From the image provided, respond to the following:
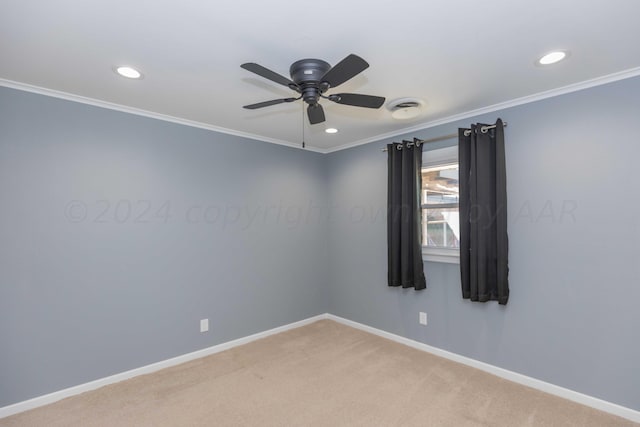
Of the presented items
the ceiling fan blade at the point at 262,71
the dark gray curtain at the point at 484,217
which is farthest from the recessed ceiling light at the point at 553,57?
the ceiling fan blade at the point at 262,71

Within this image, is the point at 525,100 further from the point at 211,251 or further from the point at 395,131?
the point at 211,251

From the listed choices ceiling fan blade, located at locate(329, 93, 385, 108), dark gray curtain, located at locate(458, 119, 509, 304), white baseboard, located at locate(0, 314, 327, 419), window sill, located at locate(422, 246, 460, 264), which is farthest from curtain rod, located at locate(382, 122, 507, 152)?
white baseboard, located at locate(0, 314, 327, 419)

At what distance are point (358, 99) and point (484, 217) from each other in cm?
174

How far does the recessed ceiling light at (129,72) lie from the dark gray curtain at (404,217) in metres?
2.56

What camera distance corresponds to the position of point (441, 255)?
132 inches

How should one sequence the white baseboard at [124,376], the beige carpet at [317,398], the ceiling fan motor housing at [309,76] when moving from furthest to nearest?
the white baseboard at [124,376] → the beige carpet at [317,398] → the ceiling fan motor housing at [309,76]

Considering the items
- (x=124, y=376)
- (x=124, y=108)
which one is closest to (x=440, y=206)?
(x=124, y=108)

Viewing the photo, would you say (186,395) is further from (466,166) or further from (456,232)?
(466,166)

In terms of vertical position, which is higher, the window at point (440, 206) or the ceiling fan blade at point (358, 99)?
the ceiling fan blade at point (358, 99)

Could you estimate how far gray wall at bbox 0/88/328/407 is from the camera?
2.44m

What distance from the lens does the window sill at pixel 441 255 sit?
3246 millimetres

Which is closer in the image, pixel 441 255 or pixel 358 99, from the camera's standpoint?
pixel 358 99

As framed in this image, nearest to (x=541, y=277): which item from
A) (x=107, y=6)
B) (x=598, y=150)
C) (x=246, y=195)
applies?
(x=598, y=150)

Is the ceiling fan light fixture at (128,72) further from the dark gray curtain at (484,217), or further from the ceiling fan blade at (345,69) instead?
the dark gray curtain at (484,217)
